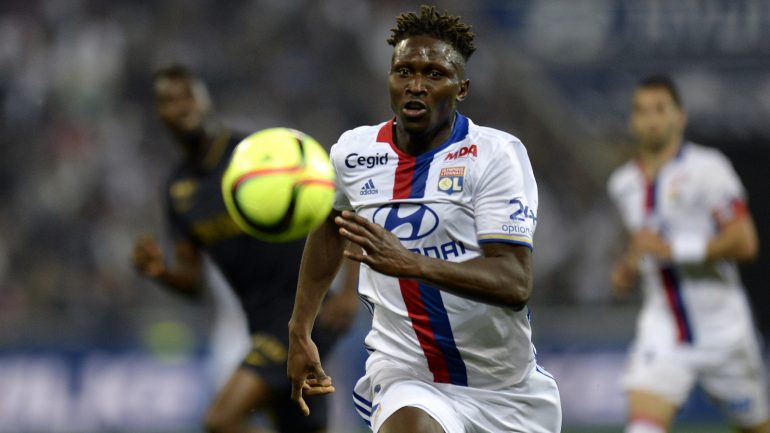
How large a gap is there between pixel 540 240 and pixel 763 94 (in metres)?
2.97

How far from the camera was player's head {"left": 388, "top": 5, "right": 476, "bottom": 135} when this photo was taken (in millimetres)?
4824

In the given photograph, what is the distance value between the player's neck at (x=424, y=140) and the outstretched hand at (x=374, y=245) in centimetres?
81

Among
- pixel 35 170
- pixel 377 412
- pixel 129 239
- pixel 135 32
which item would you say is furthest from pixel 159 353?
pixel 377 412

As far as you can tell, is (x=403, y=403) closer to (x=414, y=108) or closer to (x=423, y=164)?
(x=423, y=164)

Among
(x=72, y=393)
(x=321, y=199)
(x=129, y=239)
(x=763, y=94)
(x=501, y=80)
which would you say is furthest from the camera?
(x=501, y=80)

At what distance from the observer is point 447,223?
4.84m

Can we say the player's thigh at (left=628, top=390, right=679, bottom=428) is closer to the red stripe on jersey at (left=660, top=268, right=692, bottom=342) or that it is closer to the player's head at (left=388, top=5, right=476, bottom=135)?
the red stripe on jersey at (left=660, top=268, right=692, bottom=342)

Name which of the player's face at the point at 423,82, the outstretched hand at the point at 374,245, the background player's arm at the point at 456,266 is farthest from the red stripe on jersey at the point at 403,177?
the outstretched hand at the point at 374,245

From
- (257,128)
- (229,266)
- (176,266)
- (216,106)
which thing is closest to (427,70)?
(229,266)

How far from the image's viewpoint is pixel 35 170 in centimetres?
1543

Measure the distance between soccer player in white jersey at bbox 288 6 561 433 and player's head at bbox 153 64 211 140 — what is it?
103 inches

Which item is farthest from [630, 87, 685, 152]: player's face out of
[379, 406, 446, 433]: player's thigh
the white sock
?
[379, 406, 446, 433]: player's thigh

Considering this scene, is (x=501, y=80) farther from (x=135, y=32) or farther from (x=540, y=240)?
(x=135, y=32)

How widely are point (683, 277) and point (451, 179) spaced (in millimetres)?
3682
